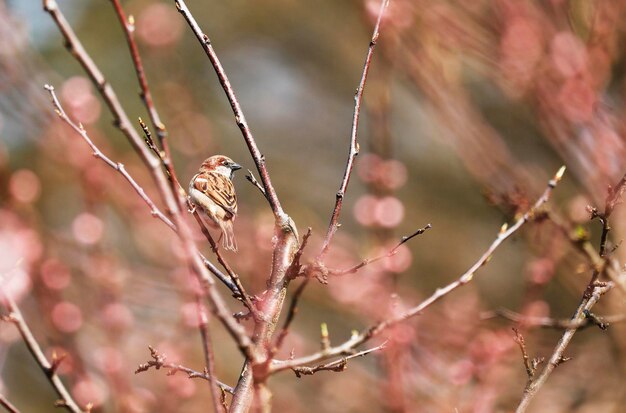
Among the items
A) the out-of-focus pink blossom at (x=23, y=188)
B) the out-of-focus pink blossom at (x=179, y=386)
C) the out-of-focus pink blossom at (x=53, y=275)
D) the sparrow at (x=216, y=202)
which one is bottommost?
the out-of-focus pink blossom at (x=179, y=386)

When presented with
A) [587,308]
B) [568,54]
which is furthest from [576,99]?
[587,308]

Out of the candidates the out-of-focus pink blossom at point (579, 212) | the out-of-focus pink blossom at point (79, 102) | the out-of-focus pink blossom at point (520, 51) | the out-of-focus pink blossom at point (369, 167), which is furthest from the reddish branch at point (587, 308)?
the out-of-focus pink blossom at point (79, 102)

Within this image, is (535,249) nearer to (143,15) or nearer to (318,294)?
(318,294)

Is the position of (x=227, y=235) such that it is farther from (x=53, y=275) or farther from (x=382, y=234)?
(x=53, y=275)

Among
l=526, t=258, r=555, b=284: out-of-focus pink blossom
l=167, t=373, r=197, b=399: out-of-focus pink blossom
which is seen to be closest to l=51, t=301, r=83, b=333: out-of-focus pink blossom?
l=167, t=373, r=197, b=399: out-of-focus pink blossom

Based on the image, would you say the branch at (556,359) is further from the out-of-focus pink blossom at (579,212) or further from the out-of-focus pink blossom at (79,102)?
the out-of-focus pink blossom at (79,102)
